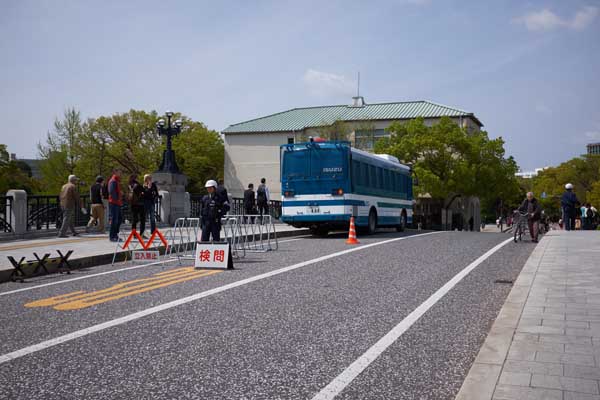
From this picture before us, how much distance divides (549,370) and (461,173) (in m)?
49.6

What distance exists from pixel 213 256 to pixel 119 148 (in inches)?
2297

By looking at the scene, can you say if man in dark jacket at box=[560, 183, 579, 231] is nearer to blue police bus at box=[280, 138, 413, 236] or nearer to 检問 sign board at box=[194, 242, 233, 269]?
blue police bus at box=[280, 138, 413, 236]

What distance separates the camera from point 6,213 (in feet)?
61.1

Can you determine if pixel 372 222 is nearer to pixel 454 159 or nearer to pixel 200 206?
pixel 200 206

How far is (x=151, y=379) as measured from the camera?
15.0 ft

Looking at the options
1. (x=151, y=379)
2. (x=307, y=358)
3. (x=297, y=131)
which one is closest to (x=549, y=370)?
(x=307, y=358)

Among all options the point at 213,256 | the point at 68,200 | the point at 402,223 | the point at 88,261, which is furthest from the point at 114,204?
the point at 402,223

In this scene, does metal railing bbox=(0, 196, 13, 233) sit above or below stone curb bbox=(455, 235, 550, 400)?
above

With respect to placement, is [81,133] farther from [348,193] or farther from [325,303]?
[325,303]

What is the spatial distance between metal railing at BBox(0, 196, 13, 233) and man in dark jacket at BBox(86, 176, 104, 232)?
256 centimetres

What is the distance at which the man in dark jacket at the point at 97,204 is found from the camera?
19847mm

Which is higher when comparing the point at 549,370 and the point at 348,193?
the point at 348,193

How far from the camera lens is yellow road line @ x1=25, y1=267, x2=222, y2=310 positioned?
795cm

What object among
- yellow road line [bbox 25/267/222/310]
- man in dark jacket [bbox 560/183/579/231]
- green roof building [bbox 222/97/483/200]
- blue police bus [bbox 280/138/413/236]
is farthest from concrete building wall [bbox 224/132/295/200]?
yellow road line [bbox 25/267/222/310]
